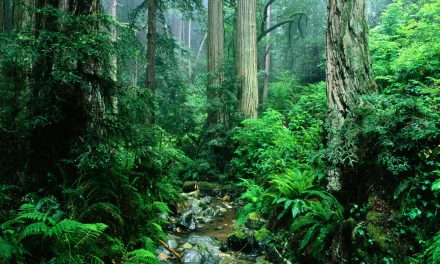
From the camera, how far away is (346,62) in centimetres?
535

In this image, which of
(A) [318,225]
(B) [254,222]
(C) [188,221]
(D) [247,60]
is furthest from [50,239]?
(D) [247,60]

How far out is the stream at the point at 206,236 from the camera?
4.91 meters

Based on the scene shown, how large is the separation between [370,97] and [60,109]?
4.60m

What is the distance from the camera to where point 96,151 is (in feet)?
11.4

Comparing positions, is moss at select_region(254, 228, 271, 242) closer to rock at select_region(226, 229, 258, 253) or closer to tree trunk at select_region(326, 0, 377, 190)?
rock at select_region(226, 229, 258, 253)

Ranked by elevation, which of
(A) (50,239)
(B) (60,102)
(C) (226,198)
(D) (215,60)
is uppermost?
(D) (215,60)

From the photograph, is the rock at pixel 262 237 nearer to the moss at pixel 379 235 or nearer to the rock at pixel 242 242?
the rock at pixel 242 242

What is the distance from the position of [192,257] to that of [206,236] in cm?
122

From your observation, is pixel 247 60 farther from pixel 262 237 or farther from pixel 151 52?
pixel 262 237

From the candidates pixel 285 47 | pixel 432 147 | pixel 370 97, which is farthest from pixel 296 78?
pixel 432 147

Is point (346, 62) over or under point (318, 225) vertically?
over

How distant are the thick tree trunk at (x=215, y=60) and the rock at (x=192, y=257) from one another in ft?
21.6

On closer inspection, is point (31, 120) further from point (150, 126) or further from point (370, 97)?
point (370, 97)

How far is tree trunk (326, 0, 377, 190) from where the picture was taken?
522cm
